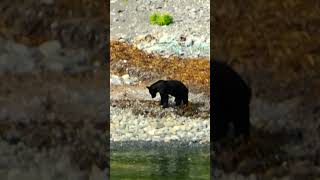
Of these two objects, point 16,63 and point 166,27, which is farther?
point 166,27

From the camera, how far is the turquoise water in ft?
32.7

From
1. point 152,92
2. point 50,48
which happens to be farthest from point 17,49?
point 152,92

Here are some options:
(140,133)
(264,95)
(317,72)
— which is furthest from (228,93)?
(140,133)

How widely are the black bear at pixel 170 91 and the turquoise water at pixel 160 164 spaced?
2.20 m

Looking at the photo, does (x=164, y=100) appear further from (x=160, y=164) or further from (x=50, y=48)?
(x=160, y=164)

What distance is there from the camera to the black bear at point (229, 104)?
11.6 metres

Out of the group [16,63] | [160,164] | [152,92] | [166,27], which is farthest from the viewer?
[166,27]

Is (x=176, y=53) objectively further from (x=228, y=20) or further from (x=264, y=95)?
(x=264, y=95)

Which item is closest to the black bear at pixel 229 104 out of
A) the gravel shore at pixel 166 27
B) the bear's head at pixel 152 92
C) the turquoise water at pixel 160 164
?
the turquoise water at pixel 160 164

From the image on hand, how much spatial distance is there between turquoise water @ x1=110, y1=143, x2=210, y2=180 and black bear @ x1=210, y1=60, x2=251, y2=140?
1.22 ft

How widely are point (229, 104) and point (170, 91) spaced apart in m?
3.05

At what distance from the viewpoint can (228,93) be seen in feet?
38.3

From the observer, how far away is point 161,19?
19375mm

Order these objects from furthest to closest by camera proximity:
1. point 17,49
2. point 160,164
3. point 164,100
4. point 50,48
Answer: point 164,100, point 50,48, point 17,49, point 160,164
